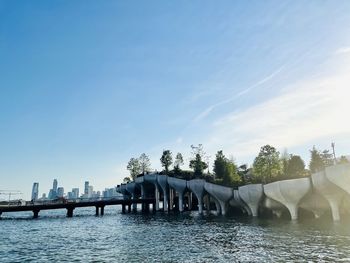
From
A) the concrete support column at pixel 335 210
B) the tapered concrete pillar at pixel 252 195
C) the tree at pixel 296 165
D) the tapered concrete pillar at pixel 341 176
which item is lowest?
the concrete support column at pixel 335 210

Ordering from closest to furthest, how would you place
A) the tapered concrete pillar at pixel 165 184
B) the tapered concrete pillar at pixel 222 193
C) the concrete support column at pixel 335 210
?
the concrete support column at pixel 335 210
the tapered concrete pillar at pixel 222 193
the tapered concrete pillar at pixel 165 184

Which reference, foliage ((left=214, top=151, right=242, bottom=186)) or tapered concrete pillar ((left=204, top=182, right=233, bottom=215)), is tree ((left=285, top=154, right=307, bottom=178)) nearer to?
foliage ((left=214, top=151, right=242, bottom=186))

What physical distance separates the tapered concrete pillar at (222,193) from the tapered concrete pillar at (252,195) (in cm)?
546

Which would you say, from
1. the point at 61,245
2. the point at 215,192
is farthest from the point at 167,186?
the point at 61,245

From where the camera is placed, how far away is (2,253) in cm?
2842

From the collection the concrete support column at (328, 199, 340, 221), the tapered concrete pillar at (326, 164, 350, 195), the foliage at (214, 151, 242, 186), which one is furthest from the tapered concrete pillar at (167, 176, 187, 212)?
the tapered concrete pillar at (326, 164, 350, 195)

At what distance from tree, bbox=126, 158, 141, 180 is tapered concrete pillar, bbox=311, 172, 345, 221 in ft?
293

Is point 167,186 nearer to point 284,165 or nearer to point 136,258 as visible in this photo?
point 284,165

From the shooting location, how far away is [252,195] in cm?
5738

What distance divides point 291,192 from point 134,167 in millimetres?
86276

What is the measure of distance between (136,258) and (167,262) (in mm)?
3258

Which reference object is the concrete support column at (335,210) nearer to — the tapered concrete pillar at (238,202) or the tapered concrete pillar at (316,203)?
the tapered concrete pillar at (316,203)

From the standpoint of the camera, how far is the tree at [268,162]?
270ft

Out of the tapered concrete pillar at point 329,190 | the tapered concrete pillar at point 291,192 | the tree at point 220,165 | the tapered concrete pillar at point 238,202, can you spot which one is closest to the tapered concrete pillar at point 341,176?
the tapered concrete pillar at point 329,190
